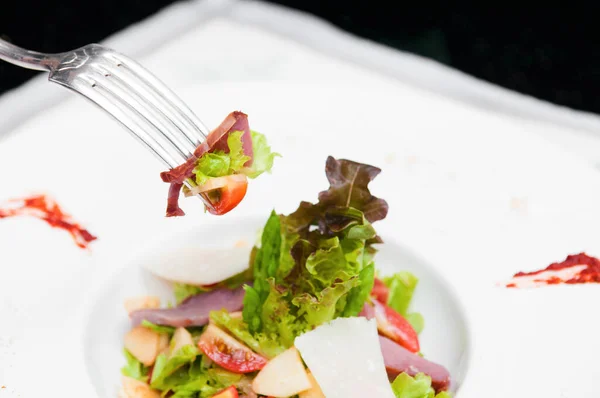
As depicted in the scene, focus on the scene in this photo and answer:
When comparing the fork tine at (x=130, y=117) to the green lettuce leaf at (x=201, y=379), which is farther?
the green lettuce leaf at (x=201, y=379)

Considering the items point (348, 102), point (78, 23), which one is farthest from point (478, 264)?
point (78, 23)

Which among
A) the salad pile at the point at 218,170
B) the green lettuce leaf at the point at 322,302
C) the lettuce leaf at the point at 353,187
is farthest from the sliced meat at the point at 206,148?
the green lettuce leaf at the point at 322,302

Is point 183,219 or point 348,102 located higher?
point 348,102

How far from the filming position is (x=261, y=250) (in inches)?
70.6

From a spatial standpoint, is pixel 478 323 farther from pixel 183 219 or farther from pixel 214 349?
pixel 183 219

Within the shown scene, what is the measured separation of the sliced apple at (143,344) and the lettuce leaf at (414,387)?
63cm

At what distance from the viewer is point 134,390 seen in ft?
5.67

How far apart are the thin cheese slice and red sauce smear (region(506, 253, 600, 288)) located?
0.42m

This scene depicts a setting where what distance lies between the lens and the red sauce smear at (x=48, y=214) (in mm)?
1897

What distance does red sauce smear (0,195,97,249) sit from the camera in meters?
1.90

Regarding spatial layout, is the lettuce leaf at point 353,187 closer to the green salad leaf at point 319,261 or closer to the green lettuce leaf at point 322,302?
the green salad leaf at point 319,261

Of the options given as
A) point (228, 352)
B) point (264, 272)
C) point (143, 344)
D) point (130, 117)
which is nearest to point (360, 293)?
point (264, 272)

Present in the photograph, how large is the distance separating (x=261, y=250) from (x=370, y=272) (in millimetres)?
286

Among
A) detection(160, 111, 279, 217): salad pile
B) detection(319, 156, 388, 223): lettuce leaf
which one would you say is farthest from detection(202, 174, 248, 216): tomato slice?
detection(319, 156, 388, 223): lettuce leaf
